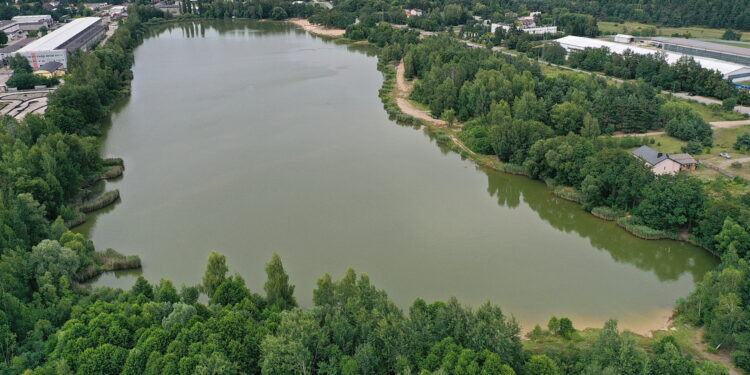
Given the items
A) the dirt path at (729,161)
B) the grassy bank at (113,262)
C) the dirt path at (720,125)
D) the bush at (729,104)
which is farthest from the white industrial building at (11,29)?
the bush at (729,104)

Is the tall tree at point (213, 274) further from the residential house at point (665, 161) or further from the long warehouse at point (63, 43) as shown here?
the long warehouse at point (63, 43)

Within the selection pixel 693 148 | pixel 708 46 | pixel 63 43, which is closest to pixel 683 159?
pixel 693 148

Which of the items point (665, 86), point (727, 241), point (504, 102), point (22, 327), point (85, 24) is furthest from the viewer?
point (85, 24)

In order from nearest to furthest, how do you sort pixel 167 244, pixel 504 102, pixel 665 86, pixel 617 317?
pixel 617 317 → pixel 167 244 → pixel 504 102 → pixel 665 86

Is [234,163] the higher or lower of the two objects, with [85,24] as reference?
lower

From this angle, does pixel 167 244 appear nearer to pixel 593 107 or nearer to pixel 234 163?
pixel 234 163

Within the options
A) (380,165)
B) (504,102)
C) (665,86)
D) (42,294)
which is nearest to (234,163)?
(380,165)

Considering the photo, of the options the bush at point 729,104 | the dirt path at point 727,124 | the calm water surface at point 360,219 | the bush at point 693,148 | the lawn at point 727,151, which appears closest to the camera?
the calm water surface at point 360,219

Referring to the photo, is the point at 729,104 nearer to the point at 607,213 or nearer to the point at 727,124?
the point at 727,124
